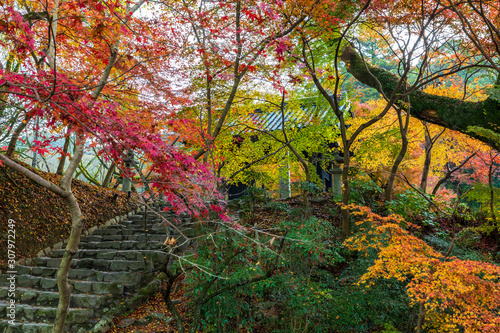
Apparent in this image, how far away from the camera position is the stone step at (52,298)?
16.7 feet

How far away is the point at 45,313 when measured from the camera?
4883 mm

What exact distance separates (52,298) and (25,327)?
2.15 ft

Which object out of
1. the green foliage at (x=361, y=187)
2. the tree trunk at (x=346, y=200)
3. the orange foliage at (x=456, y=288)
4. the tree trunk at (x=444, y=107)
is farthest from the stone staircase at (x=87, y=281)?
the tree trunk at (x=444, y=107)

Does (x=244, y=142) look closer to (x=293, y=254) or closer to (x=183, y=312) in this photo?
(x=293, y=254)

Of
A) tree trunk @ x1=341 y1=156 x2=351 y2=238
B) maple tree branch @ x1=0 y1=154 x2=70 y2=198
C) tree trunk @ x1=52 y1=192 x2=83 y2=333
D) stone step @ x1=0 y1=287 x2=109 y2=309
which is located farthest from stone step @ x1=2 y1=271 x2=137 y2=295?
tree trunk @ x1=341 y1=156 x2=351 y2=238

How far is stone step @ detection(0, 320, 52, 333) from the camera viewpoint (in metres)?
4.54

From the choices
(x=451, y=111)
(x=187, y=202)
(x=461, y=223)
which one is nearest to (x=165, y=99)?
(x=187, y=202)

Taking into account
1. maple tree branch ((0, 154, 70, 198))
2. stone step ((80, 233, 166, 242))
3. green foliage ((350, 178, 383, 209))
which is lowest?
stone step ((80, 233, 166, 242))

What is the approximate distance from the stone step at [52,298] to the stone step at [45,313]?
161 millimetres

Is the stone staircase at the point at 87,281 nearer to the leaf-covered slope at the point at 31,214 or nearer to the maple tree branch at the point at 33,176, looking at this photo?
the leaf-covered slope at the point at 31,214

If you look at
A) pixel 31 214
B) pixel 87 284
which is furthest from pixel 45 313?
pixel 31 214

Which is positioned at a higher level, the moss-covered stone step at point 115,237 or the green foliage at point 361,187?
the green foliage at point 361,187

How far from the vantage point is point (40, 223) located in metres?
6.75

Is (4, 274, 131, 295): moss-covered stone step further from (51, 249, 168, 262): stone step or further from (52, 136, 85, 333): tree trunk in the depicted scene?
(52, 136, 85, 333): tree trunk
